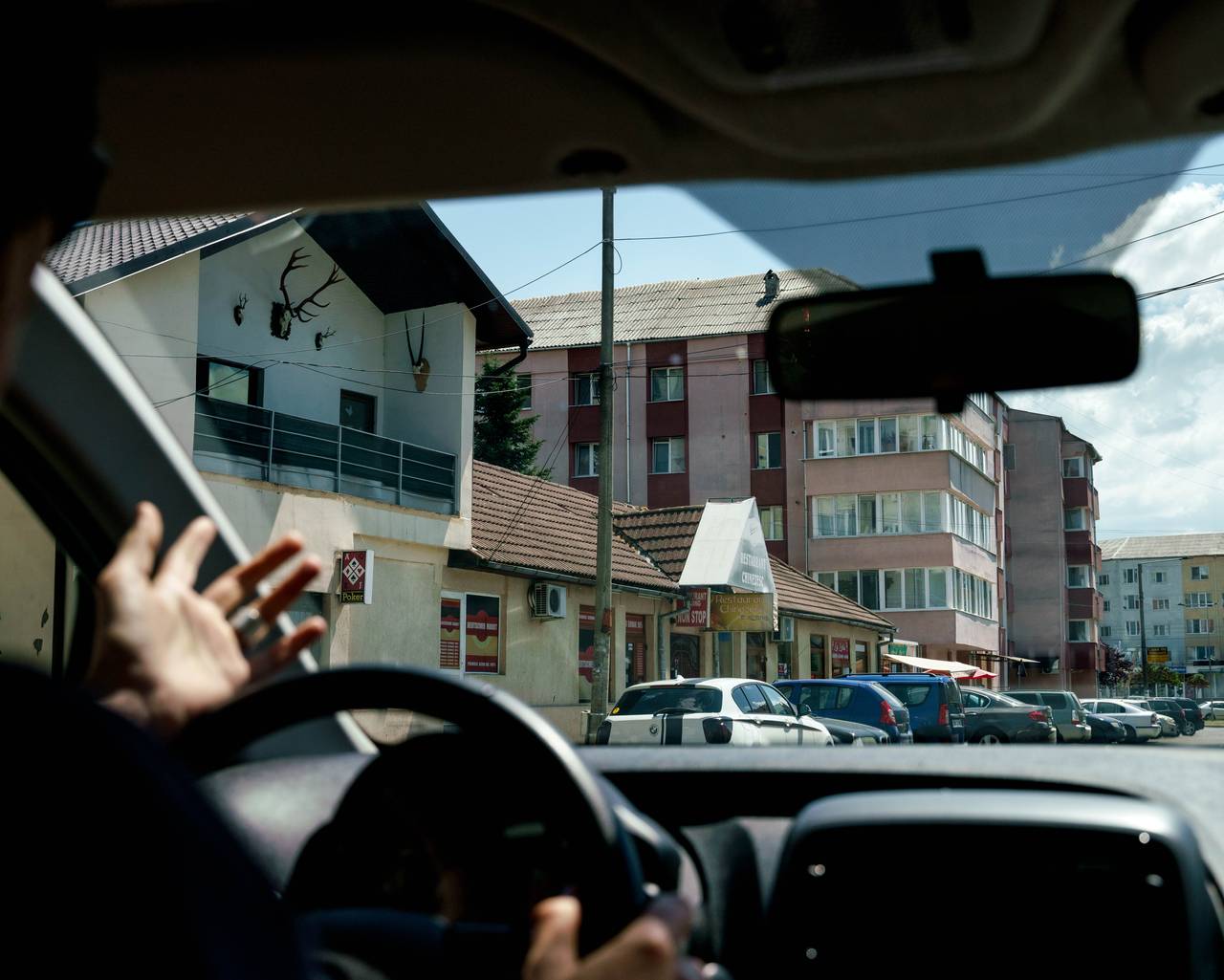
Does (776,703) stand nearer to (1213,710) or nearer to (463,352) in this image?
(463,352)

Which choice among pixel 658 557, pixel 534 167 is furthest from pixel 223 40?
pixel 658 557

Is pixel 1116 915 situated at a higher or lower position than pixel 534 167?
lower

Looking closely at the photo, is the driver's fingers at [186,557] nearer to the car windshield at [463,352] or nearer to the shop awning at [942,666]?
the car windshield at [463,352]

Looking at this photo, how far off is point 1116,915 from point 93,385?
1636 millimetres

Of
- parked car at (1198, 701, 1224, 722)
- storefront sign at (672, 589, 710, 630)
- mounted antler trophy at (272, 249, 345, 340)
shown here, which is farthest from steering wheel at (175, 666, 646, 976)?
parked car at (1198, 701, 1224, 722)

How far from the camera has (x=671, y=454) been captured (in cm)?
3947

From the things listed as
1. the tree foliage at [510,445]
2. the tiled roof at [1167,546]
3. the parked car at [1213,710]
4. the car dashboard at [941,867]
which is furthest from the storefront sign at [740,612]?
the parked car at [1213,710]

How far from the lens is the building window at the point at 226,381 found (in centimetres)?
432

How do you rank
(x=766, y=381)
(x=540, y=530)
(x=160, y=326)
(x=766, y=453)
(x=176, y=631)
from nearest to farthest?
(x=176, y=631) → (x=766, y=381) → (x=160, y=326) → (x=540, y=530) → (x=766, y=453)

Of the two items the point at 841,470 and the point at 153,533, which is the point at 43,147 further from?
the point at 841,470

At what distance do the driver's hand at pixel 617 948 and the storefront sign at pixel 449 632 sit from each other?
15212mm

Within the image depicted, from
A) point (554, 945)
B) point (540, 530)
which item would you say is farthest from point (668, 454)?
point (554, 945)

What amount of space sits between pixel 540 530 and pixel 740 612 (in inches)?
234

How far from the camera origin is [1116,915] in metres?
1.63
